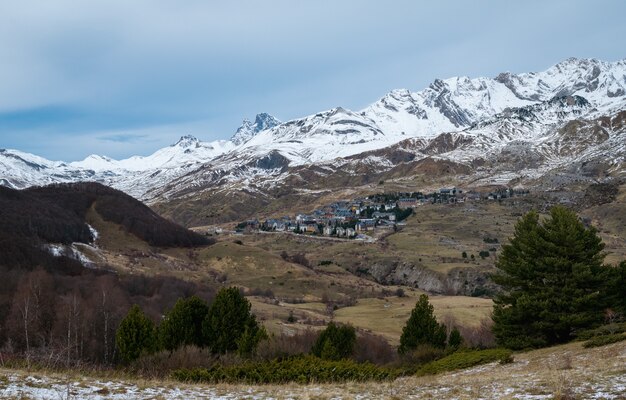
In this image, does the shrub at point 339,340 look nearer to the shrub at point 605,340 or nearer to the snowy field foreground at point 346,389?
the shrub at point 605,340

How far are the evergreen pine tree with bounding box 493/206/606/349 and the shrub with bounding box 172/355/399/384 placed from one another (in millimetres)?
14430

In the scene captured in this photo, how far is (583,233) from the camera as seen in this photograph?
38062mm

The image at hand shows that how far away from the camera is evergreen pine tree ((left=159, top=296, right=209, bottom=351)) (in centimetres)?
5359

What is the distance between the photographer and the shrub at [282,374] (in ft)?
77.2

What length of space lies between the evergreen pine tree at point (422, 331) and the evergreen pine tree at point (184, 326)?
2153 cm

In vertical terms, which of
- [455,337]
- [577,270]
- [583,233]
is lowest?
[455,337]

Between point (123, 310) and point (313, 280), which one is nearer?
point (123, 310)

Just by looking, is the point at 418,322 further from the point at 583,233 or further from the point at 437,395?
the point at 437,395

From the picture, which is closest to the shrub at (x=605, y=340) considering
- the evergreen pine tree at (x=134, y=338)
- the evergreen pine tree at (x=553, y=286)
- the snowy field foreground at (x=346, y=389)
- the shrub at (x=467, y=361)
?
the shrub at (x=467, y=361)

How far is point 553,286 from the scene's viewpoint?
36.5m

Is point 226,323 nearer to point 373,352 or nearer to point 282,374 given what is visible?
point 373,352

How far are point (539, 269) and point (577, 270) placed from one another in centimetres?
275

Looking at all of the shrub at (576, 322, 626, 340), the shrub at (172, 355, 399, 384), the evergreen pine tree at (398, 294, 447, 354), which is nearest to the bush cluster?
the evergreen pine tree at (398, 294, 447, 354)

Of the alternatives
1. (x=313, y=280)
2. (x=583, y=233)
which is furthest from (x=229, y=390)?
(x=313, y=280)
